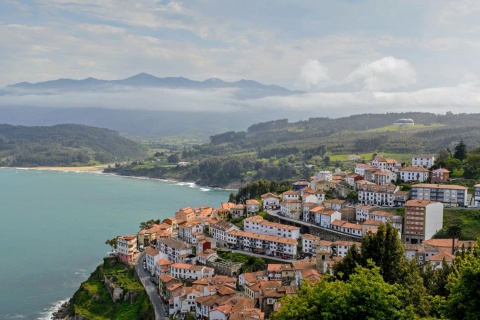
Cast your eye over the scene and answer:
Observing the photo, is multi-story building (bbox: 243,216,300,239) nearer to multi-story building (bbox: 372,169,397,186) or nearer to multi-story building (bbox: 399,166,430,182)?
multi-story building (bbox: 372,169,397,186)

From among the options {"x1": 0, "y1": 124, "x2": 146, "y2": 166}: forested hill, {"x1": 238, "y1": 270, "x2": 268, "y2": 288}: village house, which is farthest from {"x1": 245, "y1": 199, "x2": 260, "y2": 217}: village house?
{"x1": 0, "y1": 124, "x2": 146, "y2": 166}: forested hill

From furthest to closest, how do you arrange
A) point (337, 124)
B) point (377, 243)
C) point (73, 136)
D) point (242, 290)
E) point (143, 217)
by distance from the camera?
1. point (73, 136)
2. point (337, 124)
3. point (143, 217)
4. point (242, 290)
5. point (377, 243)

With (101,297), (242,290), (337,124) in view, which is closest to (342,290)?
(242,290)

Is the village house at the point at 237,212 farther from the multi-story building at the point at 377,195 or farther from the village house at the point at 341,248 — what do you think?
the village house at the point at 341,248

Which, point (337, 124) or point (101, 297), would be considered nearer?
point (101, 297)

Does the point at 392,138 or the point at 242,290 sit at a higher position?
the point at 392,138

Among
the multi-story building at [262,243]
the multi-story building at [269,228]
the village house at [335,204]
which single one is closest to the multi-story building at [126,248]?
the multi-story building at [262,243]

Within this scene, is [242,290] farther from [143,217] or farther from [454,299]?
[143,217]
